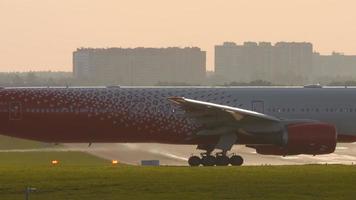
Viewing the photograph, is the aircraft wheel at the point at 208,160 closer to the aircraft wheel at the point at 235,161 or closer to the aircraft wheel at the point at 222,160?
the aircraft wheel at the point at 222,160

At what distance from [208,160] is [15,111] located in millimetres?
7254

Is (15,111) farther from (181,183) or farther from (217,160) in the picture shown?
(181,183)

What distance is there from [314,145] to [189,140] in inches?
182

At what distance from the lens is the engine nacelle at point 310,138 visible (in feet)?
134

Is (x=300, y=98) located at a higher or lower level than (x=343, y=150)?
higher

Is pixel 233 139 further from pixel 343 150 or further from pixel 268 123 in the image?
pixel 343 150

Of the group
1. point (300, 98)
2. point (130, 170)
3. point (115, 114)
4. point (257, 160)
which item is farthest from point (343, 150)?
point (130, 170)

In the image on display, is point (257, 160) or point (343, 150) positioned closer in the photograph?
point (257, 160)

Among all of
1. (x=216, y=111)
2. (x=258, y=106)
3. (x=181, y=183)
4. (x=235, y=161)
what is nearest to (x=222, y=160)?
(x=235, y=161)

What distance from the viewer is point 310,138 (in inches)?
1604

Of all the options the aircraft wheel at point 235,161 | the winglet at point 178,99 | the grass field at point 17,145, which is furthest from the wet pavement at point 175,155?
the winglet at point 178,99

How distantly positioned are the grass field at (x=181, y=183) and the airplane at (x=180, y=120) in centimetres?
720

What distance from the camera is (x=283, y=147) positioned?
136ft

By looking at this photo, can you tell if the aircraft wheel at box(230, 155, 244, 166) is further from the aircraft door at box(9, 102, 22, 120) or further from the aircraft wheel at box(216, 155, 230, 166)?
the aircraft door at box(9, 102, 22, 120)
